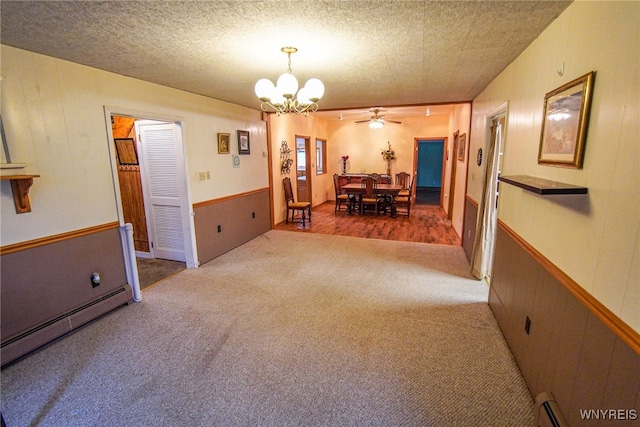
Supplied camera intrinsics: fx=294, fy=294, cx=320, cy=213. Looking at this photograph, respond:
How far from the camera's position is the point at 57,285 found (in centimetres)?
245

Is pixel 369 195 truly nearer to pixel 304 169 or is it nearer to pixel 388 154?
pixel 304 169

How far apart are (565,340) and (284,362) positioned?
1.68 meters

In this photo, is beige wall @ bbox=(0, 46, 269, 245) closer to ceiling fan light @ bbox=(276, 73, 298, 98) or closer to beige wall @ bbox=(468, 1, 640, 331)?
ceiling fan light @ bbox=(276, 73, 298, 98)

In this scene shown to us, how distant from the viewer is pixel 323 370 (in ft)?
6.70

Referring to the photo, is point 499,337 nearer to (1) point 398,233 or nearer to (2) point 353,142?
(1) point 398,233

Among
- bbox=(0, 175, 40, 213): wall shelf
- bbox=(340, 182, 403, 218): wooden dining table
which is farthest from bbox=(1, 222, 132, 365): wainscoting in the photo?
bbox=(340, 182, 403, 218): wooden dining table

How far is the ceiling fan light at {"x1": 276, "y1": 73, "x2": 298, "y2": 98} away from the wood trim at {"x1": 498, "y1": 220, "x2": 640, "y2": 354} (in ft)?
6.95

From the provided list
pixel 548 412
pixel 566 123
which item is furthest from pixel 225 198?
pixel 548 412

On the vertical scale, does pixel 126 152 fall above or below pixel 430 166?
above

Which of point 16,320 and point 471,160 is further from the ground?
point 471,160

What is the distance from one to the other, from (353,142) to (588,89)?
7.75 meters

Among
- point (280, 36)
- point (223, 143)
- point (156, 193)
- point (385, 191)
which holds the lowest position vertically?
point (385, 191)

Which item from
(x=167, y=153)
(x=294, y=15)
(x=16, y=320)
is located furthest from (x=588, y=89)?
(x=167, y=153)

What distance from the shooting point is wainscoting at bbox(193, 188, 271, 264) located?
4109 mm
